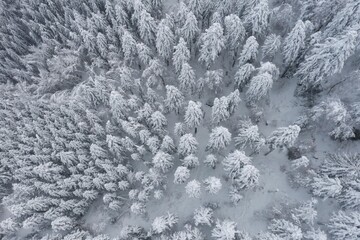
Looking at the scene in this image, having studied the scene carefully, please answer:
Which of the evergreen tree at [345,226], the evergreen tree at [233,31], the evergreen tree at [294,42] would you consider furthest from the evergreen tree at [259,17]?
the evergreen tree at [345,226]

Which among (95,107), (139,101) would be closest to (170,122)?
(139,101)

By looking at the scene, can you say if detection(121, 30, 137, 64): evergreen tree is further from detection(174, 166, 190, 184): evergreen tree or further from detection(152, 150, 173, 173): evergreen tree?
detection(174, 166, 190, 184): evergreen tree

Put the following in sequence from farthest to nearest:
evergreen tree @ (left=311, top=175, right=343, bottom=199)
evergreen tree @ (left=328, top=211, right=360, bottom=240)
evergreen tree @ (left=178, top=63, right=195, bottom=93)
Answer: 1. evergreen tree @ (left=178, top=63, right=195, bottom=93)
2. evergreen tree @ (left=311, top=175, right=343, bottom=199)
3. evergreen tree @ (left=328, top=211, right=360, bottom=240)

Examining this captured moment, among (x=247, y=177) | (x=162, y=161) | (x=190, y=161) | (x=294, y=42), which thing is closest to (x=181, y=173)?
(x=190, y=161)

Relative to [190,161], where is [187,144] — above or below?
above

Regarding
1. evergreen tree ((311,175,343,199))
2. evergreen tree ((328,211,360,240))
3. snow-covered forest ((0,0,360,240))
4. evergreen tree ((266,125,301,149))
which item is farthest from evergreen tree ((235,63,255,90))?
evergreen tree ((328,211,360,240))

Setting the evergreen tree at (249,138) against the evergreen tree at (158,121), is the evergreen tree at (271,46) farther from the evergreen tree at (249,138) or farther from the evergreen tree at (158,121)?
the evergreen tree at (158,121)

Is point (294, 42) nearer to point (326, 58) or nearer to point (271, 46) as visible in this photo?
point (271, 46)

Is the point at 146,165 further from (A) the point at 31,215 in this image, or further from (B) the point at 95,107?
(A) the point at 31,215
